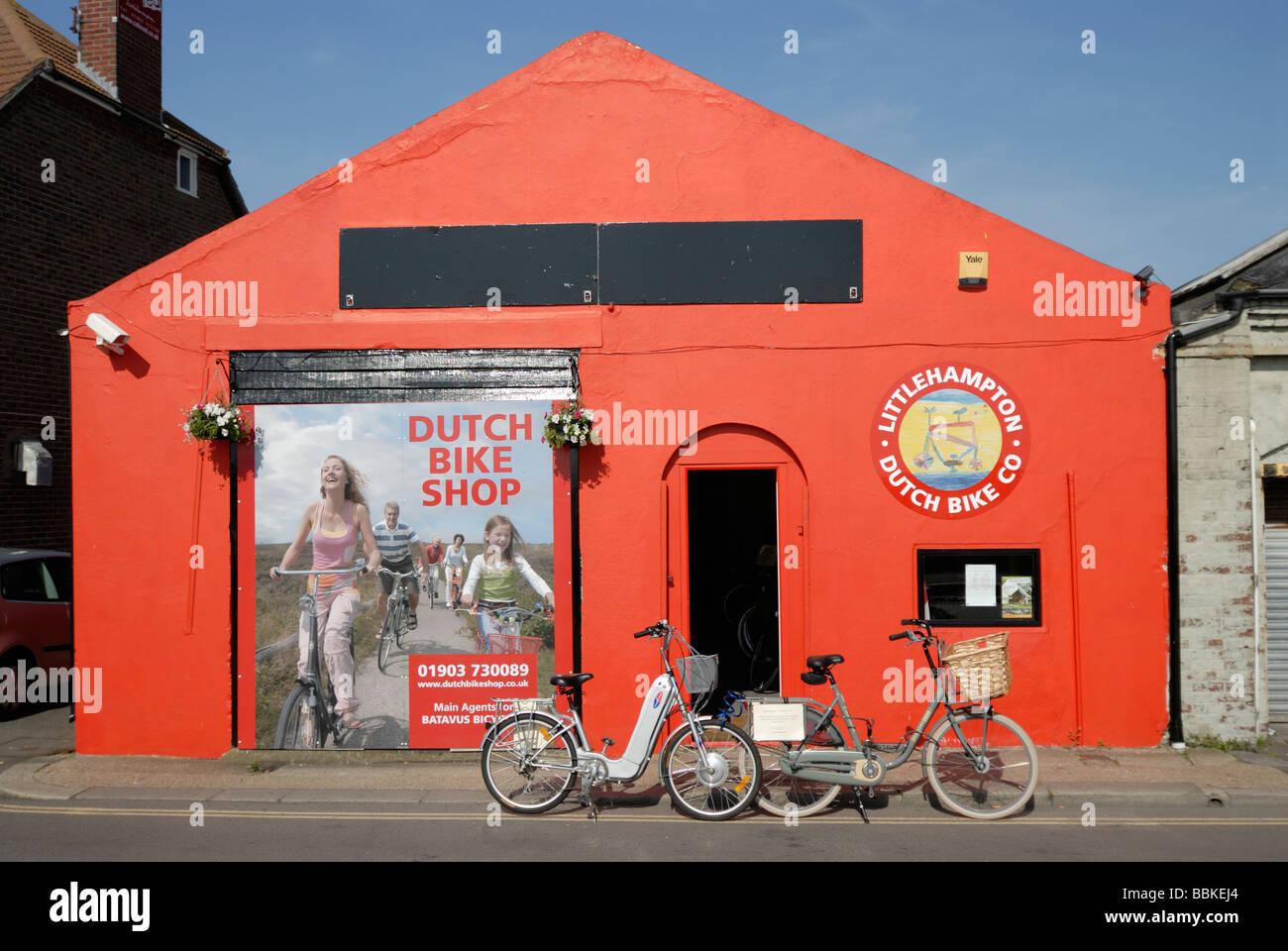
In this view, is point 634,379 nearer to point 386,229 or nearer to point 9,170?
point 386,229

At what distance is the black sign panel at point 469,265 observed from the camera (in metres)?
9.65

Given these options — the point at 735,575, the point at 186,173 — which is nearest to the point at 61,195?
the point at 186,173

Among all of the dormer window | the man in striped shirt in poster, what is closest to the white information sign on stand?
the man in striped shirt in poster

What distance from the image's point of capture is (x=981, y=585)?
9.52m

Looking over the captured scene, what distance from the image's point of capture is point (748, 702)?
7.70 meters

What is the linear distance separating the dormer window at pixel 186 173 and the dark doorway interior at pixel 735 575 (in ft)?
34.3

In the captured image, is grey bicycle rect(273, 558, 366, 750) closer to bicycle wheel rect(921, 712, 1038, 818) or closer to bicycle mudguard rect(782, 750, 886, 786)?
bicycle mudguard rect(782, 750, 886, 786)

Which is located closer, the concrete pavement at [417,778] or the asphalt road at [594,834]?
the asphalt road at [594,834]

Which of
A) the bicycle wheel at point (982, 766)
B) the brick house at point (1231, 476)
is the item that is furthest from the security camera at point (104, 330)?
the brick house at point (1231, 476)

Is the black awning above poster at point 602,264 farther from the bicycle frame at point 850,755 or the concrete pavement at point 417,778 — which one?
the concrete pavement at point 417,778

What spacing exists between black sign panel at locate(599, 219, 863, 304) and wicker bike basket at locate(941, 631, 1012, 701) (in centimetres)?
359

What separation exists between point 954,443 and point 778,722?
3386 millimetres

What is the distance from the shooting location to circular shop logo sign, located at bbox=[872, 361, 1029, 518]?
9.51 metres

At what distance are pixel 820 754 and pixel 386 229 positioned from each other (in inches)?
235
